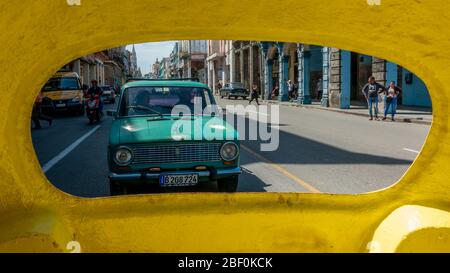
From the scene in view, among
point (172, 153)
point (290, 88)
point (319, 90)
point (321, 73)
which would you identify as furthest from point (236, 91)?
point (172, 153)

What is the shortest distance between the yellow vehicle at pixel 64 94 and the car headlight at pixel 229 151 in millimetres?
17200

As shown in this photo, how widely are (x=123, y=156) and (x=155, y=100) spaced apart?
1.28 meters

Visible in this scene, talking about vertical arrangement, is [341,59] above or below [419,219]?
above

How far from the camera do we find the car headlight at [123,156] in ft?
16.6

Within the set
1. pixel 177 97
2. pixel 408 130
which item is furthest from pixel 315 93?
pixel 177 97

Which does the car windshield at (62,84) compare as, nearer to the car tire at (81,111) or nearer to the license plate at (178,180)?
the car tire at (81,111)

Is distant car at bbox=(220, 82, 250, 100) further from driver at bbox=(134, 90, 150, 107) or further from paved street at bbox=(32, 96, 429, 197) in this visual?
driver at bbox=(134, 90, 150, 107)

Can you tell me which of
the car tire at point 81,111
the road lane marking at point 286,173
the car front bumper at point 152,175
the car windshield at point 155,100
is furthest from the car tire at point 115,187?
the car tire at point 81,111

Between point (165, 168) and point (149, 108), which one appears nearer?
point (165, 168)

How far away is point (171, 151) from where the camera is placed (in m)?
5.14

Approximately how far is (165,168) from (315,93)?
34256 millimetres

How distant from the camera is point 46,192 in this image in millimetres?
1877

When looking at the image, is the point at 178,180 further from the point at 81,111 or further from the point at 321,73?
the point at 321,73

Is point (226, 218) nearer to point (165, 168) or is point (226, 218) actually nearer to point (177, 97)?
point (165, 168)
